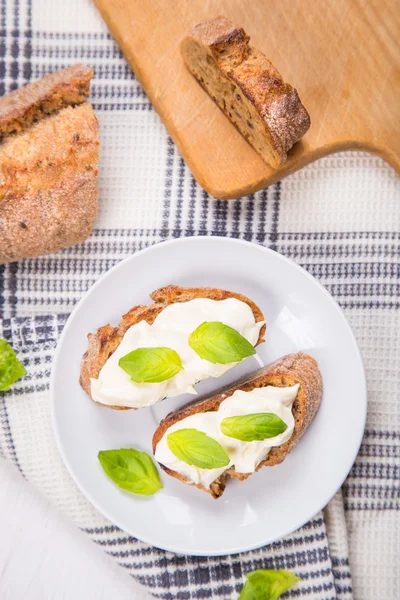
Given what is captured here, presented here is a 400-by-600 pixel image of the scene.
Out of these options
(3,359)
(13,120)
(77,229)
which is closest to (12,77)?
(13,120)

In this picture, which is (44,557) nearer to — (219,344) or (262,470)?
(262,470)

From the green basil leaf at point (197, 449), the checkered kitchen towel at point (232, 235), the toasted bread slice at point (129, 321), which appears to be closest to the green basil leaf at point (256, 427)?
the green basil leaf at point (197, 449)

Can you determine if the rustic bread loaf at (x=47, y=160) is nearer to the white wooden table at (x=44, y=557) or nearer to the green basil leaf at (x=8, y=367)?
the green basil leaf at (x=8, y=367)

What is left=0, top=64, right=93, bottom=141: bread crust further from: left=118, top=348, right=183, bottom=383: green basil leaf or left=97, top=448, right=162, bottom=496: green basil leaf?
left=97, top=448, right=162, bottom=496: green basil leaf

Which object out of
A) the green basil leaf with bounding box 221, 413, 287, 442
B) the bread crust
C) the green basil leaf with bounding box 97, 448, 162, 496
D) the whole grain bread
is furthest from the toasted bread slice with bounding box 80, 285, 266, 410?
the bread crust

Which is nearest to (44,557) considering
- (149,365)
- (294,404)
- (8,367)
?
(8,367)

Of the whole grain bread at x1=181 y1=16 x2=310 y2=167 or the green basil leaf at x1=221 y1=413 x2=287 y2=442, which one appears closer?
the green basil leaf at x1=221 y1=413 x2=287 y2=442

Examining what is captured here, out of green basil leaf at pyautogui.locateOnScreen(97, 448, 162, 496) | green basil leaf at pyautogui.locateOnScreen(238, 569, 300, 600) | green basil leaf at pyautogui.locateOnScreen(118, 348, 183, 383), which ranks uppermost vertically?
green basil leaf at pyautogui.locateOnScreen(118, 348, 183, 383)
